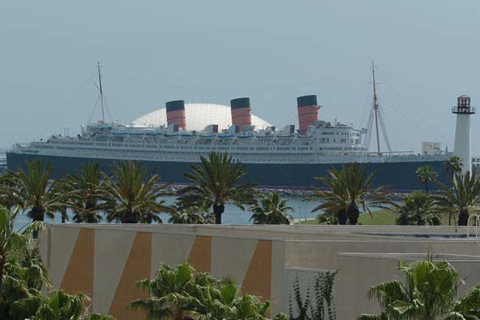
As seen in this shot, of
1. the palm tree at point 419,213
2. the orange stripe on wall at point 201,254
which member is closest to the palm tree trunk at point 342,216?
the palm tree at point 419,213

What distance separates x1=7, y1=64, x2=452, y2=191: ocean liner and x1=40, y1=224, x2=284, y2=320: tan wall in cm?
11898

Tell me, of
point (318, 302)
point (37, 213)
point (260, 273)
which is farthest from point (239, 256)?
point (37, 213)

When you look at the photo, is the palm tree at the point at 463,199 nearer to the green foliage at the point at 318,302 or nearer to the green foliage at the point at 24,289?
the green foliage at the point at 318,302

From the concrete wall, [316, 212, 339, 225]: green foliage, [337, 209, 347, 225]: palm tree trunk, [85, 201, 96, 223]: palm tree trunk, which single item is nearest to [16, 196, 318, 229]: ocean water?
[316, 212, 339, 225]: green foliage

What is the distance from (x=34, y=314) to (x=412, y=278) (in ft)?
22.9

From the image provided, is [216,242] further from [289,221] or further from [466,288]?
[289,221]

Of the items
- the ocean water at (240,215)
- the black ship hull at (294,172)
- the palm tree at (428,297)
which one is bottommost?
the ocean water at (240,215)

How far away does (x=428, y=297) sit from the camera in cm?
Answer: 1727

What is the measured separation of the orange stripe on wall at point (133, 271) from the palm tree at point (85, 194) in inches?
630

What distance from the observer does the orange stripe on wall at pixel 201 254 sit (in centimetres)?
2831

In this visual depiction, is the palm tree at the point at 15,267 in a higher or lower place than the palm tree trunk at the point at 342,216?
higher

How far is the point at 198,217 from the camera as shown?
48.7 metres

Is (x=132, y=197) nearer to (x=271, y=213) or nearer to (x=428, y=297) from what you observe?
(x=271, y=213)

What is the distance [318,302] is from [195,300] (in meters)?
5.06
